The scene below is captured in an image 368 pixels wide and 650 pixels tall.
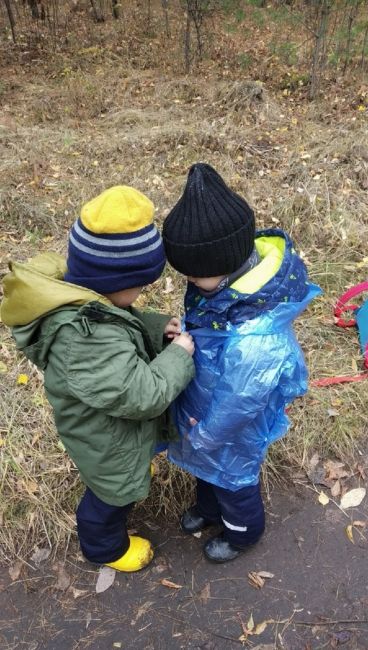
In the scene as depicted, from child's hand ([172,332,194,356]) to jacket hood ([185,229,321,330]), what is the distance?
0.24ft

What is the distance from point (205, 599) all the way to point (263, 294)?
1624mm

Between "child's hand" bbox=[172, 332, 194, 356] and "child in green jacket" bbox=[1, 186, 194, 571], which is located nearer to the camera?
"child in green jacket" bbox=[1, 186, 194, 571]

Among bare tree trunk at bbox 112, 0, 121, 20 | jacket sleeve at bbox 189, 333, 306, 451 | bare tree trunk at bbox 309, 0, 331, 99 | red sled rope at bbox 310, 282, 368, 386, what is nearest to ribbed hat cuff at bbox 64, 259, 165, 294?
jacket sleeve at bbox 189, 333, 306, 451

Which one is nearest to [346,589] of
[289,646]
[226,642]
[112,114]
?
[289,646]

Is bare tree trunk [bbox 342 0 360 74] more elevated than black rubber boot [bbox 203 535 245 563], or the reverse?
bare tree trunk [bbox 342 0 360 74]

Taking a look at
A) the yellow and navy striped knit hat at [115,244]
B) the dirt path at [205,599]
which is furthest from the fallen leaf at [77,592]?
the yellow and navy striped knit hat at [115,244]

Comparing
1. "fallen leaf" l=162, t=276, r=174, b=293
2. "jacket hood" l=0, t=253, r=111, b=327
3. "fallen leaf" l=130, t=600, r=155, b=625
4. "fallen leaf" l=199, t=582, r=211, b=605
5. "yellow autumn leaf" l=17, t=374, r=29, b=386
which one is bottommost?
"fallen leaf" l=130, t=600, r=155, b=625

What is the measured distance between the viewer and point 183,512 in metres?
2.86

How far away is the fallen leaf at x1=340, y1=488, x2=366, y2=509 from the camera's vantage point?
113 inches

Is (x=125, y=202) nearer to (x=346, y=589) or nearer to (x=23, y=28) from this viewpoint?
(x=346, y=589)

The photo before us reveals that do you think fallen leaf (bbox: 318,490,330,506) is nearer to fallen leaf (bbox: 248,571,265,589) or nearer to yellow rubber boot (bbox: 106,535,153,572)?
fallen leaf (bbox: 248,571,265,589)

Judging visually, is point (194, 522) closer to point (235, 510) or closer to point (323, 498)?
point (235, 510)

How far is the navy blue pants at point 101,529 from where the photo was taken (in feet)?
7.38

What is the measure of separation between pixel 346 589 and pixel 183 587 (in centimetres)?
79
